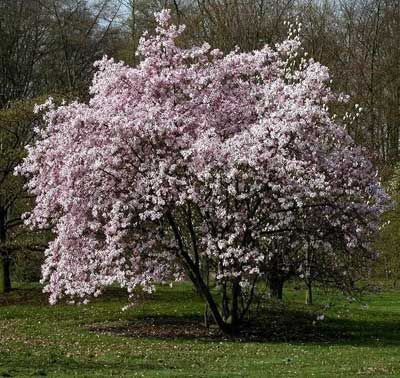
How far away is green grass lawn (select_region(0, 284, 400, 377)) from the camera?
12062 mm

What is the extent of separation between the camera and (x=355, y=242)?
17.1 m

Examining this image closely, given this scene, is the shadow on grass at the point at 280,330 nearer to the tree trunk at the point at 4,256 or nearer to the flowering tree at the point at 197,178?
the flowering tree at the point at 197,178

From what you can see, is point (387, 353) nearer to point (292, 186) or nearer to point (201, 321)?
point (292, 186)

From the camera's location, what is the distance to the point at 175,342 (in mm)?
16078

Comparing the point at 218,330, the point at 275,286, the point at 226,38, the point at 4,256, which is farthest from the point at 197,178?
the point at 226,38

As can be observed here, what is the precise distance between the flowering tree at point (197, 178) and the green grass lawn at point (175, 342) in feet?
4.36

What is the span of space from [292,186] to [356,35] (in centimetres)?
2776

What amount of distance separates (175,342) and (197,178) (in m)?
3.50

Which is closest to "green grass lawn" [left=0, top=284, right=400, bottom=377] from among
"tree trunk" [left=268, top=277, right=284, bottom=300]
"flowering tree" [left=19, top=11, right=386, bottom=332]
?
"tree trunk" [left=268, top=277, right=284, bottom=300]

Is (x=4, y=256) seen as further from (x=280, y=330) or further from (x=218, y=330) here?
(x=280, y=330)

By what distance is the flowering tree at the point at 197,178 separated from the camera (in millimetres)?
15680

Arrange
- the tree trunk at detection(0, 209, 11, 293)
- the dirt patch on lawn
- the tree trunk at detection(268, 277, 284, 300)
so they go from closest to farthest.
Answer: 1. the dirt patch on lawn
2. the tree trunk at detection(268, 277, 284, 300)
3. the tree trunk at detection(0, 209, 11, 293)

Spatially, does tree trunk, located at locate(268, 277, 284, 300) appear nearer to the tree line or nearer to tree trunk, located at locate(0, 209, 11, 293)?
tree trunk, located at locate(0, 209, 11, 293)

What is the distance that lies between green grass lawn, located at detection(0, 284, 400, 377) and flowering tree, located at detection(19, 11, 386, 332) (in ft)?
4.36
